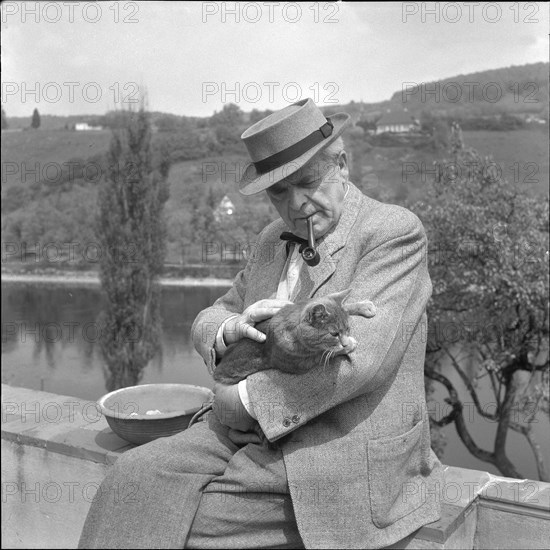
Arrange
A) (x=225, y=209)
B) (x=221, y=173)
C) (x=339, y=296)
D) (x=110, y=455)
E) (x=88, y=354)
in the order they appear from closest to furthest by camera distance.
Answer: (x=339, y=296)
(x=110, y=455)
(x=221, y=173)
(x=225, y=209)
(x=88, y=354)

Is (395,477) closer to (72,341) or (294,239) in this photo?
(294,239)

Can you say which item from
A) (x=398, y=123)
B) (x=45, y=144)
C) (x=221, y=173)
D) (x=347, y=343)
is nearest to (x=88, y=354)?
→ (x=398, y=123)

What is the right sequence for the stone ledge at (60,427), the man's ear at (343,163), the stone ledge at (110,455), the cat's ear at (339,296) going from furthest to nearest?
the stone ledge at (60,427) < the stone ledge at (110,455) < the man's ear at (343,163) < the cat's ear at (339,296)

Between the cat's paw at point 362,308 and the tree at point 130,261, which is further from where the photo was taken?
the tree at point 130,261

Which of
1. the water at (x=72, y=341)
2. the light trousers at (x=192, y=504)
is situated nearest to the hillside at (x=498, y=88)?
the light trousers at (x=192, y=504)

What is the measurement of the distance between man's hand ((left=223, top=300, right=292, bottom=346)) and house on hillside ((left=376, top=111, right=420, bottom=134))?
25.4 feet

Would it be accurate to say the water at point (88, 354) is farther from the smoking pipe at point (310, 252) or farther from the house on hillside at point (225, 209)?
the smoking pipe at point (310, 252)

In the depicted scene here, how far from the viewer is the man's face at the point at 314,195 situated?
183 cm

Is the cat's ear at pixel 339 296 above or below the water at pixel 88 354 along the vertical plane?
above

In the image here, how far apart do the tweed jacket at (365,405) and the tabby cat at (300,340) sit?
4cm

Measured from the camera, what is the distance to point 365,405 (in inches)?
67.0

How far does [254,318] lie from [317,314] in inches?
11.0

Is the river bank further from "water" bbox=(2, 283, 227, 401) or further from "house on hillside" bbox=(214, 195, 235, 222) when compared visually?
"house on hillside" bbox=(214, 195, 235, 222)

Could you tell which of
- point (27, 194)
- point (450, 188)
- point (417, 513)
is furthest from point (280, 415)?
point (27, 194)
